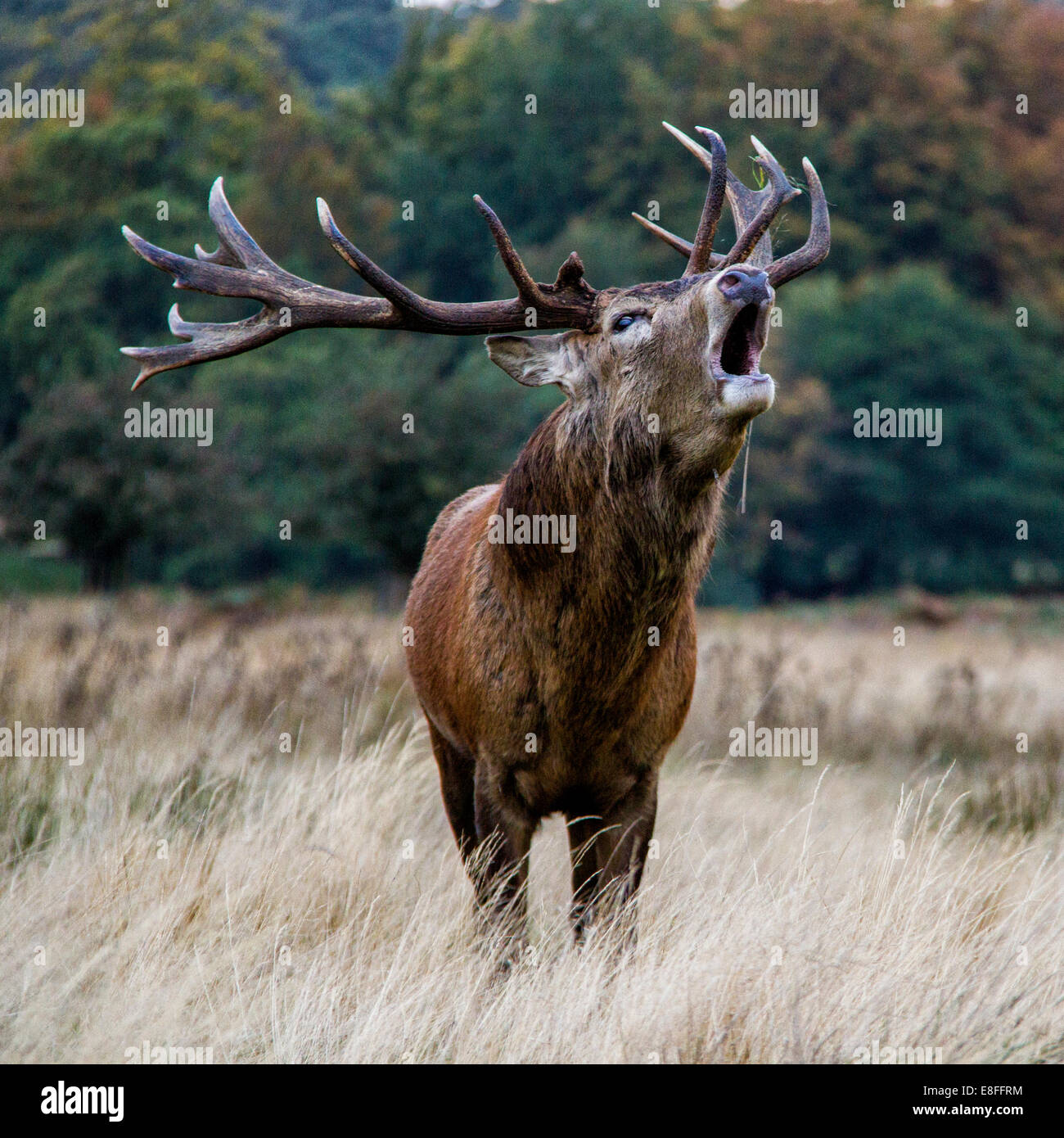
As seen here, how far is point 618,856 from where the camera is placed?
4.43 m

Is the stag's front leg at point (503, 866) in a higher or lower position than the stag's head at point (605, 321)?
lower

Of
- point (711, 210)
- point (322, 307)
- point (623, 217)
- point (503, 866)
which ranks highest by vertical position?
point (623, 217)

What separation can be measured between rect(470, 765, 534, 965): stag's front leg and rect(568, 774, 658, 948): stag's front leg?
20 centimetres

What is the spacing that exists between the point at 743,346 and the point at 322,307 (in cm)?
149

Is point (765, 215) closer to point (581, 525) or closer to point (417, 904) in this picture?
point (581, 525)

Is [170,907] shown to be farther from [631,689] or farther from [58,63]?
[58,63]

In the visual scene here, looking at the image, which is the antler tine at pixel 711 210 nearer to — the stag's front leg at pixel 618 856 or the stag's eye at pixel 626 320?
the stag's eye at pixel 626 320

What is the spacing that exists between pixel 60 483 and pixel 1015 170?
3013 cm

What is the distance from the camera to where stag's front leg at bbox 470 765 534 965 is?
14.2 feet

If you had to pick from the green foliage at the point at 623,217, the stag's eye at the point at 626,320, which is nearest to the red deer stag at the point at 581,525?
the stag's eye at the point at 626,320

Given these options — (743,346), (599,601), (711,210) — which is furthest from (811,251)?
(599,601)

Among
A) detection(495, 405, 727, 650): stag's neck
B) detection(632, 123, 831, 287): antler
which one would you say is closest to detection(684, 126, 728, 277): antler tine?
detection(632, 123, 831, 287): antler

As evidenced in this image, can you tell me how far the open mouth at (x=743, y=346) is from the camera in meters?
3.86

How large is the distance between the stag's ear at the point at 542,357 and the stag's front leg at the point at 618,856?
4.63ft
